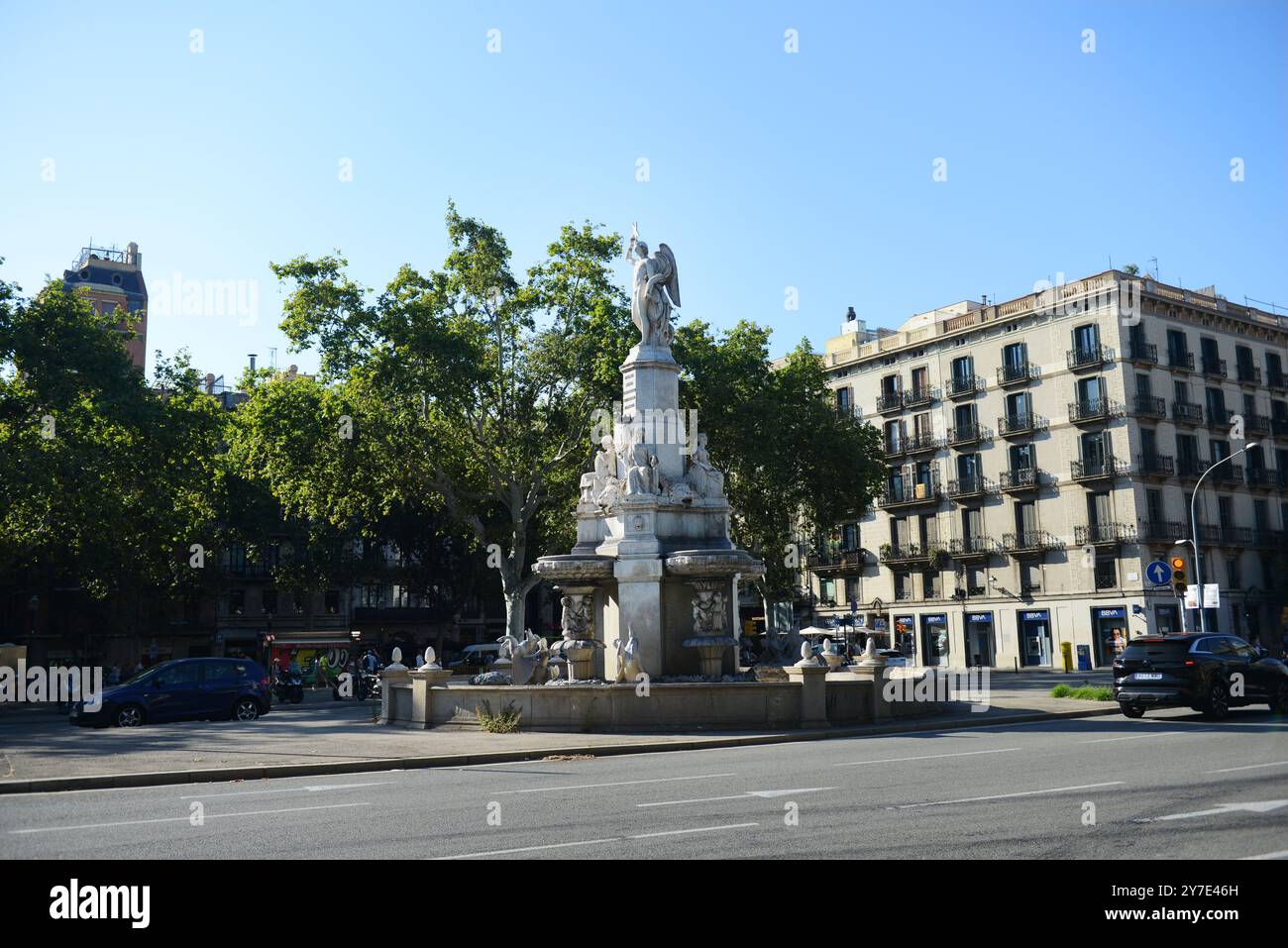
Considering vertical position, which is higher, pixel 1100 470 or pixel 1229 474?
pixel 1100 470

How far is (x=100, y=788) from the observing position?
13.4m

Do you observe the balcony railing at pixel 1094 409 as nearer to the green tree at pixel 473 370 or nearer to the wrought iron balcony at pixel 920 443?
the wrought iron balcony at pixel 920 443

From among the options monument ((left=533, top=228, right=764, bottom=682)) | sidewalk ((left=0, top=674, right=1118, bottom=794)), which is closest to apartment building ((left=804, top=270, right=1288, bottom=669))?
sidewalk ((left=0, top=674, right=1118, bottom=794))

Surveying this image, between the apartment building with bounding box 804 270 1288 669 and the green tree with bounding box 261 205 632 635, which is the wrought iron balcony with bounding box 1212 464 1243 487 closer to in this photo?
the apartment building with bounding box 804 270 1288 669

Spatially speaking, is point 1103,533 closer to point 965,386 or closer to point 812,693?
point 965,386

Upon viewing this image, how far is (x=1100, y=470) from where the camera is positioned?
164ft

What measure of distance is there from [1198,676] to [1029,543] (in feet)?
112

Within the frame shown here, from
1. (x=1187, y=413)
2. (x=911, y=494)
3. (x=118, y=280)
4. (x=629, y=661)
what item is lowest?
(x=629, y=661)

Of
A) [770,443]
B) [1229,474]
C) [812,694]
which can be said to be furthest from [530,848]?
[1229,474]

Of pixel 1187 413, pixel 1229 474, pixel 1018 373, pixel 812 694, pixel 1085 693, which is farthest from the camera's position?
pixel 1018 373

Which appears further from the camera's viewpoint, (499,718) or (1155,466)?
(1155,466)
